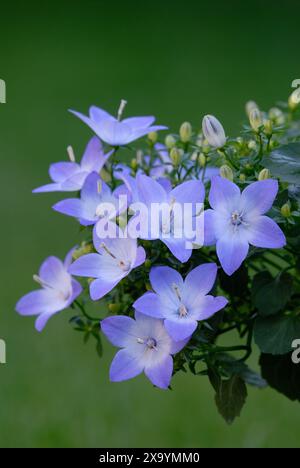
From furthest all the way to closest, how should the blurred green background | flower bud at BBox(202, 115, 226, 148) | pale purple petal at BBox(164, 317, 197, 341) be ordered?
the blurred green background, flower bud at BBox(202, 115, 226, 148), pale purple petal at BBox(164, 317, 197, 341)

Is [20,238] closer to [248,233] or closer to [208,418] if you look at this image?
[208,418]

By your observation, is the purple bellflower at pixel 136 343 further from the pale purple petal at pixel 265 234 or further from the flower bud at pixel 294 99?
the flower bud at pixel 294 99

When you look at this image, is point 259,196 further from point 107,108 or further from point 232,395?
point 107,108

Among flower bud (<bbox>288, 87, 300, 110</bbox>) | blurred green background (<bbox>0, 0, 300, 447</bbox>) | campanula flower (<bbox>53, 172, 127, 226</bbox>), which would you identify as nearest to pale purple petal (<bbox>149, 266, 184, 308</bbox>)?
campanula flower (<bbox>53, 172, 127, 226</bbox>)

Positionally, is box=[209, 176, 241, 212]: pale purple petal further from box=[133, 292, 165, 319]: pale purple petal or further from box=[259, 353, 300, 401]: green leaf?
box=[259, 353, 300, 401]: green leaf

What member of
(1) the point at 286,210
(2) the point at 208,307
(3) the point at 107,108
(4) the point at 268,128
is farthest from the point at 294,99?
(3) the point at 107,108

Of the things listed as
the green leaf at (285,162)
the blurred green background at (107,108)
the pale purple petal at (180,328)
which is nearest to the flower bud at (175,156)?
the green leaf at (285,162)
